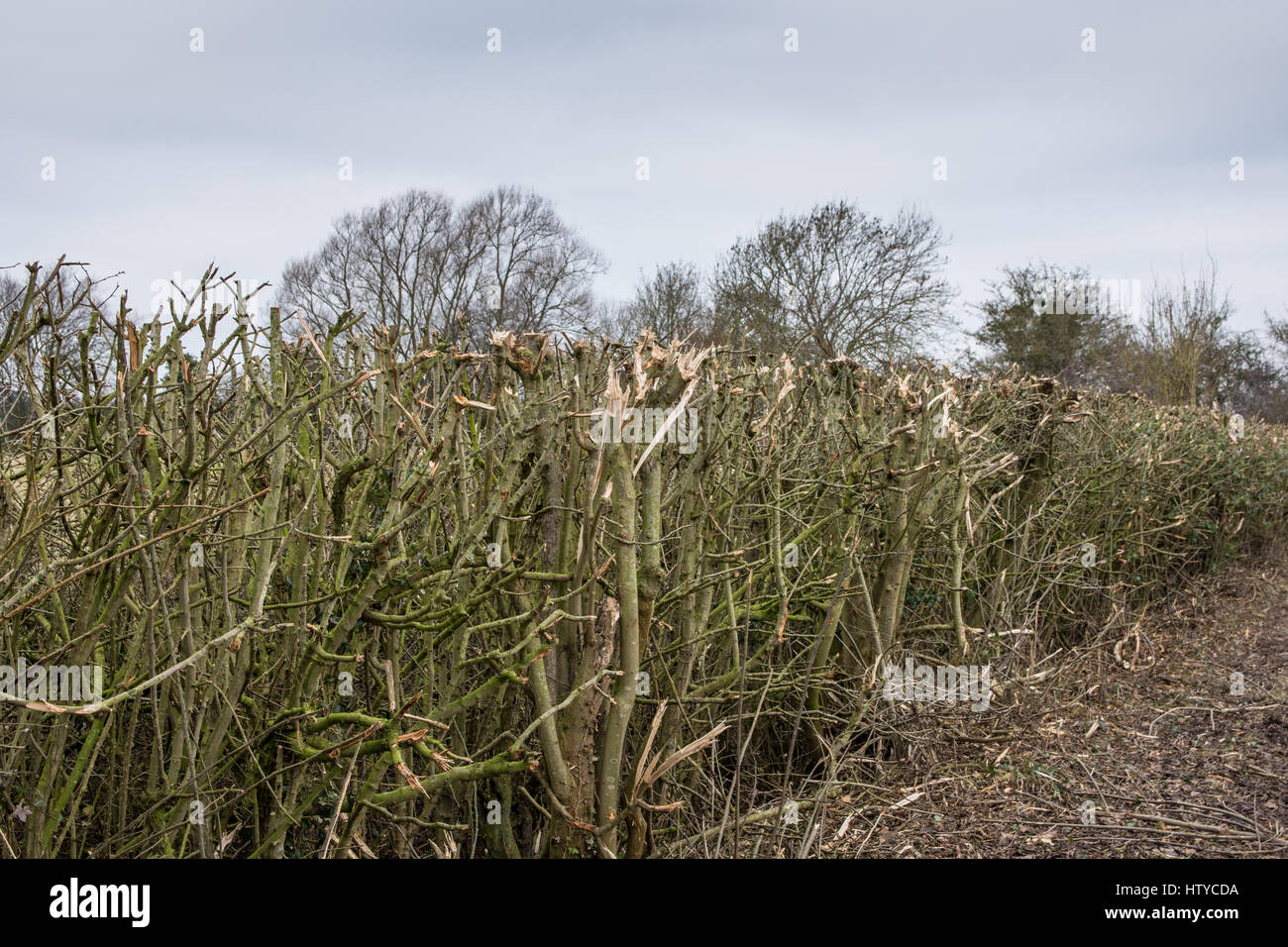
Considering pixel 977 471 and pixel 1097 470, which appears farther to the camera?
pixel 1097 470

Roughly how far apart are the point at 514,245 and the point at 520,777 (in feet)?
106

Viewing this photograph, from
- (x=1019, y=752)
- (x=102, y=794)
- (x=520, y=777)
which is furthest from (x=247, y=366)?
(x=1019, y=752)

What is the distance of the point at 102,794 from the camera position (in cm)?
304

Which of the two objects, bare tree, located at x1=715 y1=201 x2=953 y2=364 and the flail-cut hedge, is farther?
bare tree, located at x1=715 y1=201 x2=953 y2=364

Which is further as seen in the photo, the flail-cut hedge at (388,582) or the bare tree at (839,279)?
the bare tree at (839,279)

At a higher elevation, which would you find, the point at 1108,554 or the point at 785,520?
the point at 785,520

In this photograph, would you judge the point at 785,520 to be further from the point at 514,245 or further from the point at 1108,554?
the point at 514,245

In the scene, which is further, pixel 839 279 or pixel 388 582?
pixel 839 279
